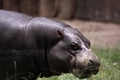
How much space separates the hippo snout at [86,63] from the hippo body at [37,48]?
19 millimetres

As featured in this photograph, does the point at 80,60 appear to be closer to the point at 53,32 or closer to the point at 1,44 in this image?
the point at 53,32

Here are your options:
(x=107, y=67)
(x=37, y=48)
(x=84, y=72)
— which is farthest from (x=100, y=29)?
(x=84, y=72)

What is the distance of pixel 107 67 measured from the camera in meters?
6.05

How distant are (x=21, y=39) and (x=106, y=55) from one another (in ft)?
7.28

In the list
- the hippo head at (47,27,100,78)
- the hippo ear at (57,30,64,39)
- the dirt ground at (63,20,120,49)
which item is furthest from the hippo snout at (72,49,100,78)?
the dirt ground at (63,20,120,49)

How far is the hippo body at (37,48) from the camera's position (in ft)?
15.0

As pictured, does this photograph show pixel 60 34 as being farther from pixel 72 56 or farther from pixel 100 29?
pixel 100 29

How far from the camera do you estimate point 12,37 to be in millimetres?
4664

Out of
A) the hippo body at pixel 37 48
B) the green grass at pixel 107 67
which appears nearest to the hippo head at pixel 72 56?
→ the hippo body at pixel 37 48

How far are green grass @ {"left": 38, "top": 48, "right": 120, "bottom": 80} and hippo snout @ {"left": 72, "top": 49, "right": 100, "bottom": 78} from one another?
101cm

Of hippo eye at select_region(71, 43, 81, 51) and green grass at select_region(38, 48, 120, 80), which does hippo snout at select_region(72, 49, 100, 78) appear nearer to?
hippo eye at select_region(71, 43, 81, 51)

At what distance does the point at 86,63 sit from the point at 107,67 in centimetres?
165

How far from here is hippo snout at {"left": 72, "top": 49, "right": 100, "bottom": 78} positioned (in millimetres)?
4426

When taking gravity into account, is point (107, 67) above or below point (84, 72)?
below
